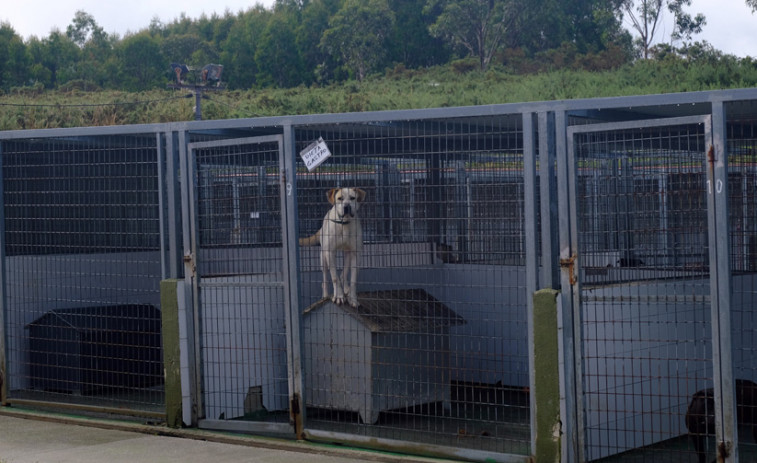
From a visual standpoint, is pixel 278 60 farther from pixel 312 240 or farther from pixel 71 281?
pixel 312 240

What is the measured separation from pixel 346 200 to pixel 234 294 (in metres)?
1.23

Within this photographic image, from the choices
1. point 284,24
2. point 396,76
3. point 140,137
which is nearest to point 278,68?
point 284,24

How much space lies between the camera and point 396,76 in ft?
217

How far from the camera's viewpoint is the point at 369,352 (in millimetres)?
8188

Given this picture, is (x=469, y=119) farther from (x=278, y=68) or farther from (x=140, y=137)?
(x=278, y=68)

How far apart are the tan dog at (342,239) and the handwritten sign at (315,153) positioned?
2.19 ft

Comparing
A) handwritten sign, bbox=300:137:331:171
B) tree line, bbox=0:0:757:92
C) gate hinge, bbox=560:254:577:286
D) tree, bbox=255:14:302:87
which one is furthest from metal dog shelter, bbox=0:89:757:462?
tree, bbox=255:14:302:87

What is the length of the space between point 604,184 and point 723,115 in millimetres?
2349

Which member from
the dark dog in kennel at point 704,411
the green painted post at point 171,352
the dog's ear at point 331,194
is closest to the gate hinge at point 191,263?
the green painted post at point 171,352

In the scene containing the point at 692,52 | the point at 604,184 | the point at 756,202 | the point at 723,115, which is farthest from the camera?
the point at 692,52

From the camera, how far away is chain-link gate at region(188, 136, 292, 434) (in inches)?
320

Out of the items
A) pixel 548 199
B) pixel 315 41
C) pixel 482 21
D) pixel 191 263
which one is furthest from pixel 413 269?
pixel 315 41

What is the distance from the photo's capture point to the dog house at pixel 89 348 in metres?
9.64

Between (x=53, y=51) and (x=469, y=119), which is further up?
(x=53, y=51)
